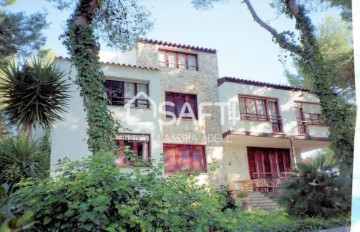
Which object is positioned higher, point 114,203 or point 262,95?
point 262,95

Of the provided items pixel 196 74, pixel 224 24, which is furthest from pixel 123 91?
pixel 224 24

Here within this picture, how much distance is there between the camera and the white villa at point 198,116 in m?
14.9

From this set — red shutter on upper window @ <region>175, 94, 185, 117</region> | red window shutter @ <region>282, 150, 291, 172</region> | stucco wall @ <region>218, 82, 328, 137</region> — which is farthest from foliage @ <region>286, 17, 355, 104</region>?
red shutter on upper window @ <region>175, 94, 185, 117</region>

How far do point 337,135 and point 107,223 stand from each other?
7.94m

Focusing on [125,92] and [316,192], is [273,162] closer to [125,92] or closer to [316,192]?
[125,92]

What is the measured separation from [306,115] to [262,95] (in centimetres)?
398

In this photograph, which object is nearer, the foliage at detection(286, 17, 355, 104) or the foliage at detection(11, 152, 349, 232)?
the foliage at detection(11, 152, 349, 232)

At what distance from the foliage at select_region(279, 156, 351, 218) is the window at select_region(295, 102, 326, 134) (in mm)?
12221

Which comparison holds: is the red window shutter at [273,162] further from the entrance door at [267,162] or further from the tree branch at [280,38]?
the tree branch at [280,38]

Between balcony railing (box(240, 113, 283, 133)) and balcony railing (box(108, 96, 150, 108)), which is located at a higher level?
balcony railing (box(108, 96, 150, 108))

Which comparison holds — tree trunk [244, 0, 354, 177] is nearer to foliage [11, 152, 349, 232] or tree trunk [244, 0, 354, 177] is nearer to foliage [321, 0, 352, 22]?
foliage [321, 0, 352, 22]

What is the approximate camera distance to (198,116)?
57.0 ft

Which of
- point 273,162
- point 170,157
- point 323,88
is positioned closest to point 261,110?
point 273,162

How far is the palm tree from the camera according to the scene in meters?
10.3
